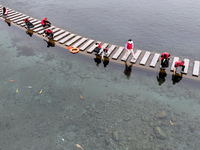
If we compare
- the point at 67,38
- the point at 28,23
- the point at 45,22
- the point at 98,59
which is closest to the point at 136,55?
the point at 98,59

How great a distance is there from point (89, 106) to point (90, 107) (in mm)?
123

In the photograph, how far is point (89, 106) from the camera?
10695mm

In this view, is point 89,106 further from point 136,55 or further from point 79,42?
point 79,42

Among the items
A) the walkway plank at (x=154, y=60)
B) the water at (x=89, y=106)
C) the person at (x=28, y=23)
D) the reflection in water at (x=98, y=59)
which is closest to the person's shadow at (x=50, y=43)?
the water at (x=89, y=106)

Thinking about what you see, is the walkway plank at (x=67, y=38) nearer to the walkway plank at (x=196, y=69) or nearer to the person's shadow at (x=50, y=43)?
the person's shadow at (x=50, y=43)

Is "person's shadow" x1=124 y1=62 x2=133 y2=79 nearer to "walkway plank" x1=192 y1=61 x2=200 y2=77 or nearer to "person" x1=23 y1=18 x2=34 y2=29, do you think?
"walkway plank" x1=192 y1=61 x2=200 y2=77

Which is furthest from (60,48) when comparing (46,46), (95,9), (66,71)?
(95,9)

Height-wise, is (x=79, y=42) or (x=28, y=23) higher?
(x=28, y=23)

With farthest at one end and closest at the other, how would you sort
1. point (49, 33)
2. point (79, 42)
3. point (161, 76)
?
point (49, 33) → point (79, 42) → point (161, 76)

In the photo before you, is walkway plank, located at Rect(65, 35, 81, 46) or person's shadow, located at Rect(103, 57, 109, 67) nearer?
person's shadow, located at Rect(103, 57, 109, 67)

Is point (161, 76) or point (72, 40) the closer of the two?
point (161, 76)

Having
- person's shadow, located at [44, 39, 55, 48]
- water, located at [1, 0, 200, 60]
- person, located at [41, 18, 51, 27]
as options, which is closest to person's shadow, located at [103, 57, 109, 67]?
water, located at [1, 0, 200, 60]

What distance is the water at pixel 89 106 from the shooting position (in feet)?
29.0

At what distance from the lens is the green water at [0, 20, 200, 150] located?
882cm
